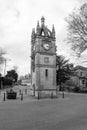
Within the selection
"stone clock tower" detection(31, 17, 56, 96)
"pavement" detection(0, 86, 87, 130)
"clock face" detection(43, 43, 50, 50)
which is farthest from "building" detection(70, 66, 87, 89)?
"pavement" detection(0, 86, 87, 130)

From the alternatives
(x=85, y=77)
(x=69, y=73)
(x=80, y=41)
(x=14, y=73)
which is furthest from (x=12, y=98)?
(x=14, y=73)

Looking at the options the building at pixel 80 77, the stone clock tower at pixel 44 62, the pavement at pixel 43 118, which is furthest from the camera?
the building at pixel 80 77

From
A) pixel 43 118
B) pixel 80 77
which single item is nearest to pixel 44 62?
pixel 43 118

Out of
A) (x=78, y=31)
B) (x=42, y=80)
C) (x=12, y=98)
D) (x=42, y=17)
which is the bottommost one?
(x=12, y=98)

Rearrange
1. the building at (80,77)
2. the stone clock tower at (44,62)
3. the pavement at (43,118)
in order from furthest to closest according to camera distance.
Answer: the building at (80,77) < the stone clock tower at (44,62) < the pavement at (43,118)

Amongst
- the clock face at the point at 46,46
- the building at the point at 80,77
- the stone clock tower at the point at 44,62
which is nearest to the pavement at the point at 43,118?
the stone clock tower at the point at 44,62

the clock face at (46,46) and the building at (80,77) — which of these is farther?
the building at (80,77)

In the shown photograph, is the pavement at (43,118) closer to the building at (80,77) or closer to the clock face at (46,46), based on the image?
the clock face at (46,46)

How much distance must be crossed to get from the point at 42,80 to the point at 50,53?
5.45 m

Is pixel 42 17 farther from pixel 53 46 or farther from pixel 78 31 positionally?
pixel 78 31

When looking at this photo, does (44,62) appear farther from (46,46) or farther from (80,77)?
(80,77)

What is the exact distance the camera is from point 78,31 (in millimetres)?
16516

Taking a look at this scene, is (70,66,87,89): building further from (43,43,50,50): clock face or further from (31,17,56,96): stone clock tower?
(43,43,50,50): clock face

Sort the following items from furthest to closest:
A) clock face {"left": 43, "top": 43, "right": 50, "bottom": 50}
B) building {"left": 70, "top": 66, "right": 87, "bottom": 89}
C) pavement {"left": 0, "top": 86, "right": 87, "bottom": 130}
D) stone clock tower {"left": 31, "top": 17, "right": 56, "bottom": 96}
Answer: building {"left": 70, "top": 66, "right": 87, "bottom": 89} → clock face {"left": 43, "top": 43, "right": 50, "bottom": 50} → stone clock tower {"left": 31, "top": 17, "right": 56, "bottom": 96} → pavement {"left": 0, "top": 86, "right": 87, "bottom": 130}
